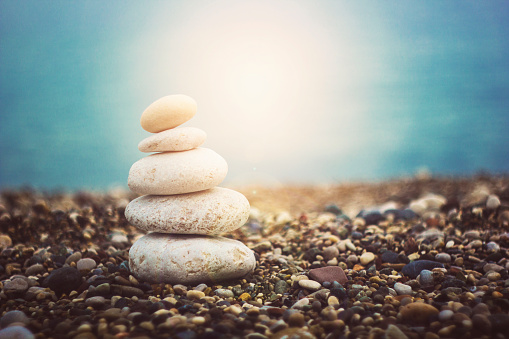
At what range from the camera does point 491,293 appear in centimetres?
438

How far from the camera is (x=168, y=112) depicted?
17.9 ft

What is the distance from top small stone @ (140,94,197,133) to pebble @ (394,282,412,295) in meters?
3.97

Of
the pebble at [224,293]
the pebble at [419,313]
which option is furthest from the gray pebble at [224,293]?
the pebble at [419,313]

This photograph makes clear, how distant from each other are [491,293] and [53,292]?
19.0ft

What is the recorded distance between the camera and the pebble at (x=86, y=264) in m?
5.73

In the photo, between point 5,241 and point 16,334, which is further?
point 5,241

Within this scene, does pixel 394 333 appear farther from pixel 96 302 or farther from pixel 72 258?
pixel 72 258

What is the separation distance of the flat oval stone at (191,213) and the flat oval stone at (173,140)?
0.76m

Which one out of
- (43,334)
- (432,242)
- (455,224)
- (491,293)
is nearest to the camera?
(43,334)

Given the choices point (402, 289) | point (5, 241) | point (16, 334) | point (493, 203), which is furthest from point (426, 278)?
point (5, 241)

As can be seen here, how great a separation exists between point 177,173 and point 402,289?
3515mm

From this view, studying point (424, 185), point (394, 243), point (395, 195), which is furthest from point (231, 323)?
point (424, 185)

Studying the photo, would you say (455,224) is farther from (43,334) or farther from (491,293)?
(43,334)

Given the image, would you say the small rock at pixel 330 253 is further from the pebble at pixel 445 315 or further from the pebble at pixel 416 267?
the pebble at pixel 445 315
